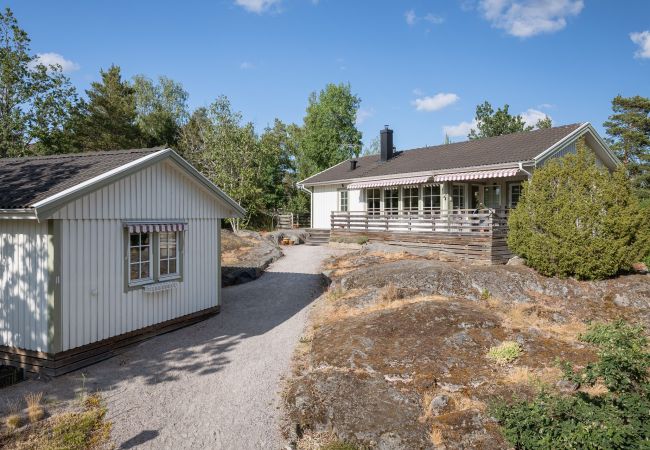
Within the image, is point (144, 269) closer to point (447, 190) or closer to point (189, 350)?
point (189, 350)

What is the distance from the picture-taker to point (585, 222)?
476 inches

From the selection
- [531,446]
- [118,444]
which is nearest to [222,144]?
[118,444]

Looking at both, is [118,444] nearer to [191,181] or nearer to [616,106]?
[191,181]

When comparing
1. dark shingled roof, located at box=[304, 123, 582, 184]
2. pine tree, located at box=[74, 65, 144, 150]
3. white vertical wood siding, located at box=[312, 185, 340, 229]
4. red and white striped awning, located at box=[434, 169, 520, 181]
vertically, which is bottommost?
white vertical wood siding, located at box=[312, 185, 340, 229]

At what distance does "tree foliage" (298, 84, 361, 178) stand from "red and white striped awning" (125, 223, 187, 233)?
3306 centimetres

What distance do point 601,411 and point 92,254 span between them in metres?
8.70

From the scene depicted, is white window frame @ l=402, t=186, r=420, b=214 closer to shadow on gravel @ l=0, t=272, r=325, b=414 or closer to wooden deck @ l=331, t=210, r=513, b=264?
wooden deck @ l=331, t=210, r=513, b=264

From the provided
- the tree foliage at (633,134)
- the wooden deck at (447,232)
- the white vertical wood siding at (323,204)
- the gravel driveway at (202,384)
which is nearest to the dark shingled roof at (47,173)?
the gravel driveway at (202,384)

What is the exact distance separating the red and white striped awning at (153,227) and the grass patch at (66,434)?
3.82 meters

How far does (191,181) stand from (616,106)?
39152mm

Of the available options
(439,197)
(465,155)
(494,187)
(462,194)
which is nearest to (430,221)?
(439,197)

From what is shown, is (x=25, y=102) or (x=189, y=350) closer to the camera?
(x=189, y=350)

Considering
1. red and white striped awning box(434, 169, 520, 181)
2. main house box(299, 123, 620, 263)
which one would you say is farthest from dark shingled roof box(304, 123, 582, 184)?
red and white striped awning box(434, 169, 520, 181)

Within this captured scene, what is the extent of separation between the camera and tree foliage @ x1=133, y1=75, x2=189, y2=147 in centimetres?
4025
